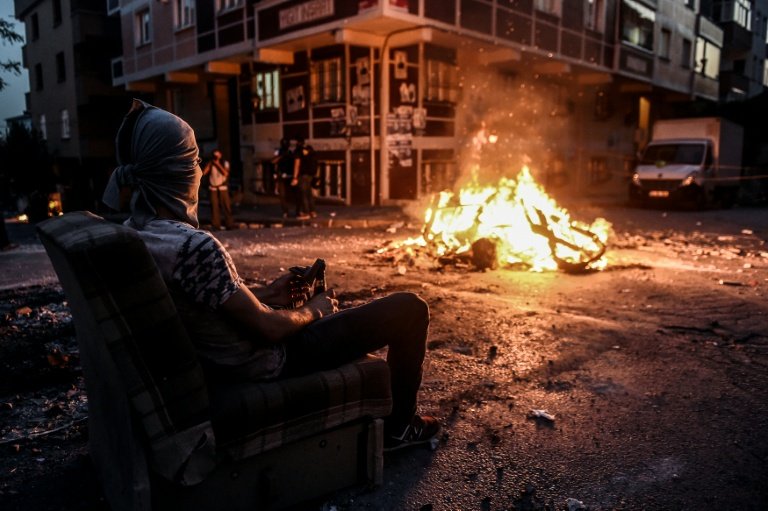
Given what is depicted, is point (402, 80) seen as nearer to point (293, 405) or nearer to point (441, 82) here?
point (441, 82)

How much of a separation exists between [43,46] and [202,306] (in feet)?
123

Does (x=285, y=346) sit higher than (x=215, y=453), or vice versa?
(x=285, y=346)

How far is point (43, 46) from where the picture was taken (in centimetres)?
3219

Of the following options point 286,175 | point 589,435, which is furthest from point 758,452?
point 286,175

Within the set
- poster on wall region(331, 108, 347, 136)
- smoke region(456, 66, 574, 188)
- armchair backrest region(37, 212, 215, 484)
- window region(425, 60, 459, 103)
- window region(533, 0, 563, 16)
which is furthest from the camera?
smoke region(456, 66, 574, 188)

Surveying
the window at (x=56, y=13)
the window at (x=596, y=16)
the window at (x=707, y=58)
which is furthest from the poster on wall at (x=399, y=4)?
the window at (x=707, y=58)

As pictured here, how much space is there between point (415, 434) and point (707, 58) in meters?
39.1

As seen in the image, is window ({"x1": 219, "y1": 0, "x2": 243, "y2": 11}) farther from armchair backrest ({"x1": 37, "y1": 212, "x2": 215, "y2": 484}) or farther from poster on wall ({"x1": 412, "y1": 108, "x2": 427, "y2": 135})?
armchair backrest ({"x1": 37, "y1": 212, "x2": 215, "y2": 484})

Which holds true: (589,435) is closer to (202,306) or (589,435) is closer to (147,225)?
(202,306)

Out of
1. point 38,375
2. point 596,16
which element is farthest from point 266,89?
point 38,375

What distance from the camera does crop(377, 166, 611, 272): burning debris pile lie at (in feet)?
26.6

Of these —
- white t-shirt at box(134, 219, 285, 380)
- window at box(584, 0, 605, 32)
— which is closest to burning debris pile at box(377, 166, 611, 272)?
white t-shirt at box(134, 219, 285, 380)

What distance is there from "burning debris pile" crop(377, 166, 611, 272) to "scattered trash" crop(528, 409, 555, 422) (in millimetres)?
4645

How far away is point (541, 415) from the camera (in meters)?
3.51
